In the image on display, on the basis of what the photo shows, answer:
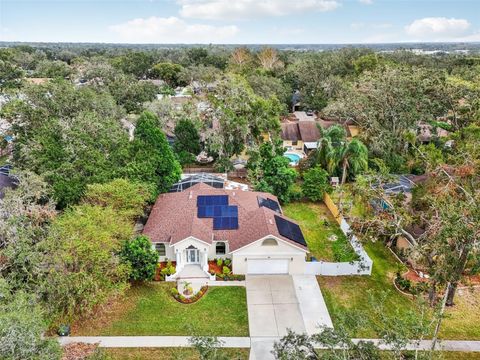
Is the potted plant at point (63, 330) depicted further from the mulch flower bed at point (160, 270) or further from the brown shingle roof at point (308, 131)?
the brown shingle roof at point (308, 131)

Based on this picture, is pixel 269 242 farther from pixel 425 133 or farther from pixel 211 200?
pixel 425 133

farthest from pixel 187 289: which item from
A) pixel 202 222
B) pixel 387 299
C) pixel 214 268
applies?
pixel 387 299

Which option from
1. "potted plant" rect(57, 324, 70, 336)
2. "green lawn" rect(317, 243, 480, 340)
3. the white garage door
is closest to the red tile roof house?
the white garage door

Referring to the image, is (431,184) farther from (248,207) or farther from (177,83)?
(177,83)

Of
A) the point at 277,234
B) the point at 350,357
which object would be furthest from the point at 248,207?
the point at 350,357

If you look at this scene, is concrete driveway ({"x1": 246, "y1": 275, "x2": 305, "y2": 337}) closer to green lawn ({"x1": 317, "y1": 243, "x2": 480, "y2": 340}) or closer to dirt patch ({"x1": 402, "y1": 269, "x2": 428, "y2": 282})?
green lawn ({"x1": 317, "y1": 243, "x2": 480, "y2": 340})
